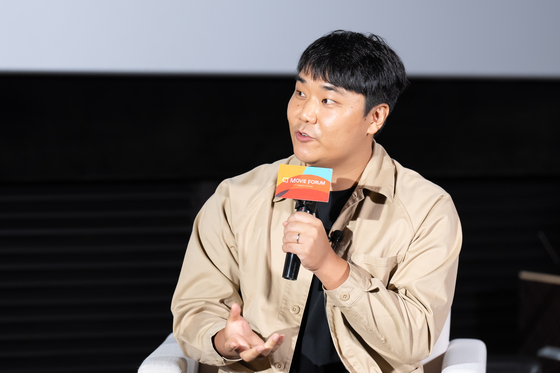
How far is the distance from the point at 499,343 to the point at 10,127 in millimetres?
3329

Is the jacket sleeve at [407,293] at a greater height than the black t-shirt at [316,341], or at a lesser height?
greater

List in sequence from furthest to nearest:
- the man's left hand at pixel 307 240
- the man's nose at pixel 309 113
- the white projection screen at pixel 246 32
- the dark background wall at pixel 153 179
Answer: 1. the dark background wall at pixel 153 179
2. the white projection screen at pixel 246 32
3. the man's nose at pixel 309 113
4. the man's left hand at pixel 307 240

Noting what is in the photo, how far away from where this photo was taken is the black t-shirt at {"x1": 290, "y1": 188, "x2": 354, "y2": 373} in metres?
1.64

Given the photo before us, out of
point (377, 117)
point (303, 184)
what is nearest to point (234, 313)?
point (303, 184)

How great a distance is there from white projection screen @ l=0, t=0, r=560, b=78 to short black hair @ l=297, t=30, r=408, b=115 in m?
1.32

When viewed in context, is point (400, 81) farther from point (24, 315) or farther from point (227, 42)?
point (24, 315)

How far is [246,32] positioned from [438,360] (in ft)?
6.35

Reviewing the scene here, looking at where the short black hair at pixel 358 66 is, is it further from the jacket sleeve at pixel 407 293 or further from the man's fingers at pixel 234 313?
the man's fingers at pixel 234 313

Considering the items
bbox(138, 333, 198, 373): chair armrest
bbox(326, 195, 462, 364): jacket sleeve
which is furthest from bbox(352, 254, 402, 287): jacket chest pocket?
bbox(138, 333, 198, 373): chair armrest

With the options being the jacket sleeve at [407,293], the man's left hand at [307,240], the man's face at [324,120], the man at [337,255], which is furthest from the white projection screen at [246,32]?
the man's left hand at [307,240]

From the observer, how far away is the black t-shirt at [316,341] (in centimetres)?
164

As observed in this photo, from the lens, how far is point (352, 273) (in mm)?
1435

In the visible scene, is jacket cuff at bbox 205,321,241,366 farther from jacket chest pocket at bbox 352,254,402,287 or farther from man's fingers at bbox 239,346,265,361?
jacket chest pocket at bbox 352,254,402,287

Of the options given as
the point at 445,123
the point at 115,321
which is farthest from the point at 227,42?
the point at 115,321
